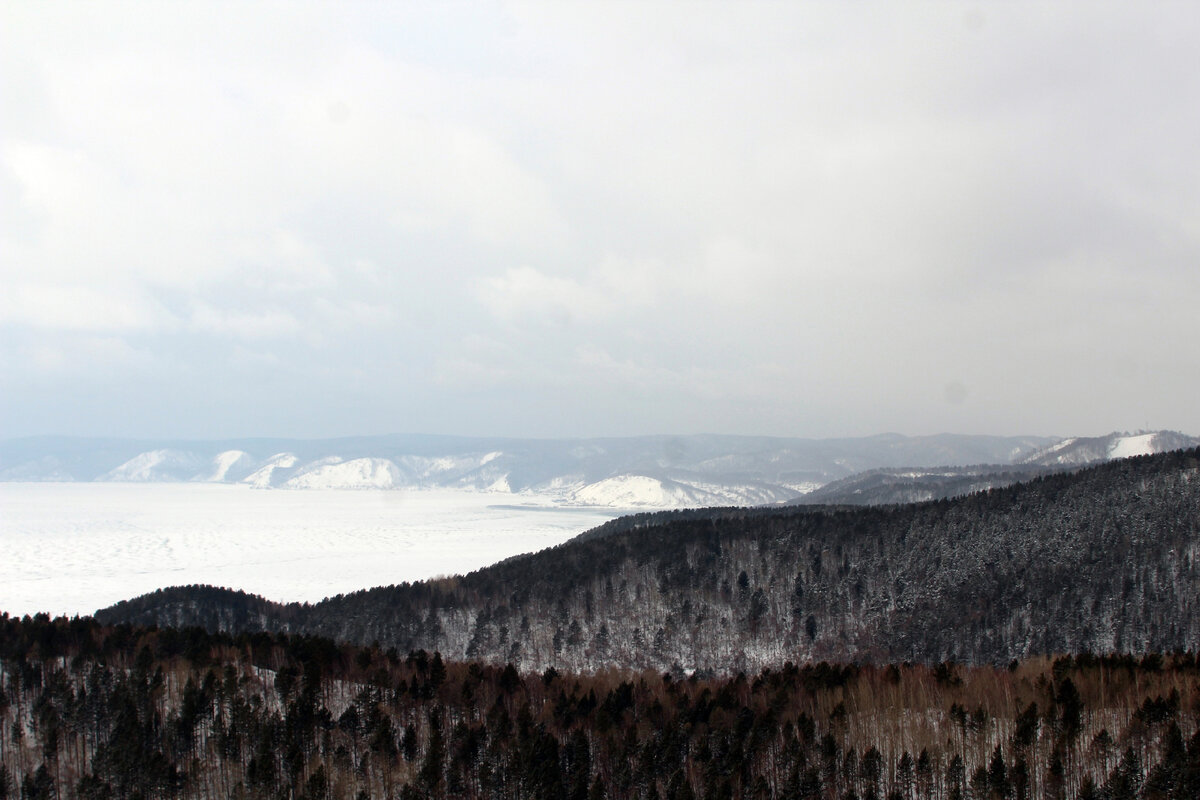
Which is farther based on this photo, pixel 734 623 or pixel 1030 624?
pixel 734 623

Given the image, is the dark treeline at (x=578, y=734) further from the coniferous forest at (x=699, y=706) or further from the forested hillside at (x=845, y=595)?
the forested hillside at (x=845, y=595)

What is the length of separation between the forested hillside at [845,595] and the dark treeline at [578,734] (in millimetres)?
50793

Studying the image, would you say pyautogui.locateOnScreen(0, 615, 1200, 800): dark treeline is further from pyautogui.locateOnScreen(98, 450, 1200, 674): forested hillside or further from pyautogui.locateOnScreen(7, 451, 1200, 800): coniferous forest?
pyautogui.locateOnScreen(98, 450, 1200, 674): forested hillside

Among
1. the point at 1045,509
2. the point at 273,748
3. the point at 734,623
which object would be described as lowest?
the point at 734,623

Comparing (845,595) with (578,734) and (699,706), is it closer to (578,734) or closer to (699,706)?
(699,706)

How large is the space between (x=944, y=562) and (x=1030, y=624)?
76.3 ft

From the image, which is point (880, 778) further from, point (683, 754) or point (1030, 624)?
point (1030, 624)

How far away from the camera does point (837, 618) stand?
14962 cm

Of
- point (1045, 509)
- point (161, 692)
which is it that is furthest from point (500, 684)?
point (1045, 509)

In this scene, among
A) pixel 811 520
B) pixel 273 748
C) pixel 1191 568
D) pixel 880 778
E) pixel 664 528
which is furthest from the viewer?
pixel 664 528

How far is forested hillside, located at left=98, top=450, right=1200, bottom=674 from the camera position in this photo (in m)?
129

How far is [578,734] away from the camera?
6981cm

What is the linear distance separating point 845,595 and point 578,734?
96987mm

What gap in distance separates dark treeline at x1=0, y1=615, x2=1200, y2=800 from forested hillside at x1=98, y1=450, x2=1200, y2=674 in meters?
50.8
